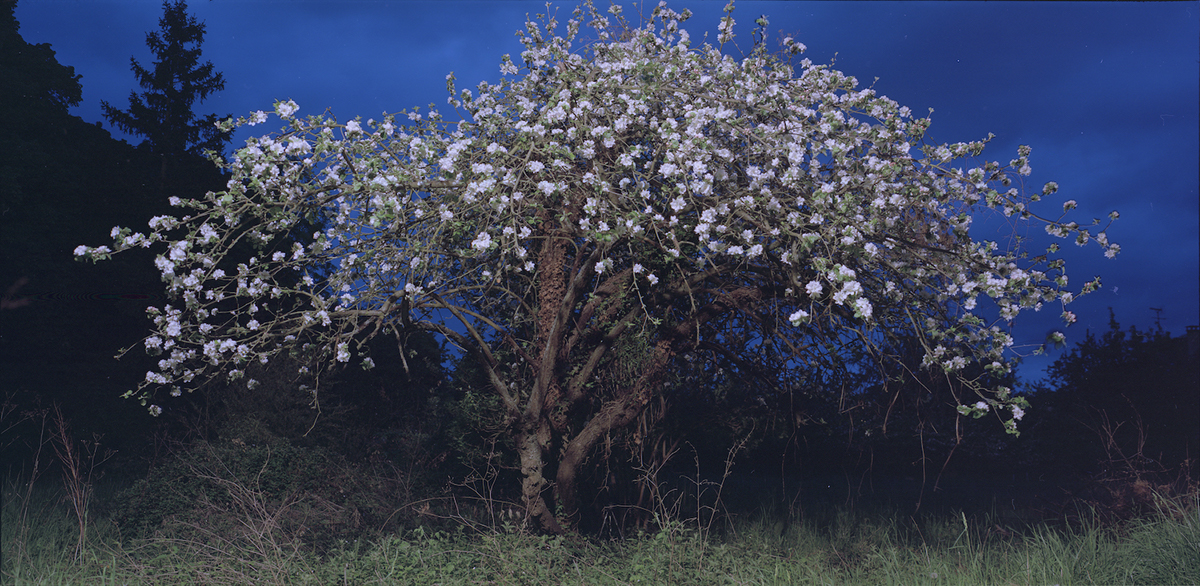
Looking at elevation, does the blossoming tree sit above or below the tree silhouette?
below

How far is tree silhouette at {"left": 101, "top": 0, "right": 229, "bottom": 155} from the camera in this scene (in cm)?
2006

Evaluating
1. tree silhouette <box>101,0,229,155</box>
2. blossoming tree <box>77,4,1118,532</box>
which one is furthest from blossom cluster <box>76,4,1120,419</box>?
tree silhouette <box>101,0,229,155</box>

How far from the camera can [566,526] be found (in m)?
7.16

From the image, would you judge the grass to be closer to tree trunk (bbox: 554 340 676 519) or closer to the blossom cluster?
tree trunk (bbox: 554 340 676 519)

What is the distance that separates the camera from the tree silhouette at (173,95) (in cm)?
2006

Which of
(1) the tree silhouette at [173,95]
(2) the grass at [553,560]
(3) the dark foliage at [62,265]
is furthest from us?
(1) the tree silhouette at [173,95]

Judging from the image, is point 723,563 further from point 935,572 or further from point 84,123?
point 84,123

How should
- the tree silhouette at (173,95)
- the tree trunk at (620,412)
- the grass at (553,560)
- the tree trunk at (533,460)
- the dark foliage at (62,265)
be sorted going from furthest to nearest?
the tree silhouette at (173,95) < the dark foliage at (62,265) < the tree trunk at (533,460) < the tree trunk at (620,412) < the grass at (553,560)

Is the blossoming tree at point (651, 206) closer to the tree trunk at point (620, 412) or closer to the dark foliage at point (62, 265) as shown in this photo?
the tree trunk at point (620, 412)

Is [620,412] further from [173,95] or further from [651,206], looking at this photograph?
[173,95]

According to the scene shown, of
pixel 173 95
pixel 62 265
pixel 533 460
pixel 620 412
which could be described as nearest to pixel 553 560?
pixel 533 460

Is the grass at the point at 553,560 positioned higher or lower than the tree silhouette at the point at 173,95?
lower

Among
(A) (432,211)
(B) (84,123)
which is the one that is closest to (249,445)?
(A) (432,211)

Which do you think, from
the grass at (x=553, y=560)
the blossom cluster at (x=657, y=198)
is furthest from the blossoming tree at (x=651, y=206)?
the grass at (x=553, y=560)
